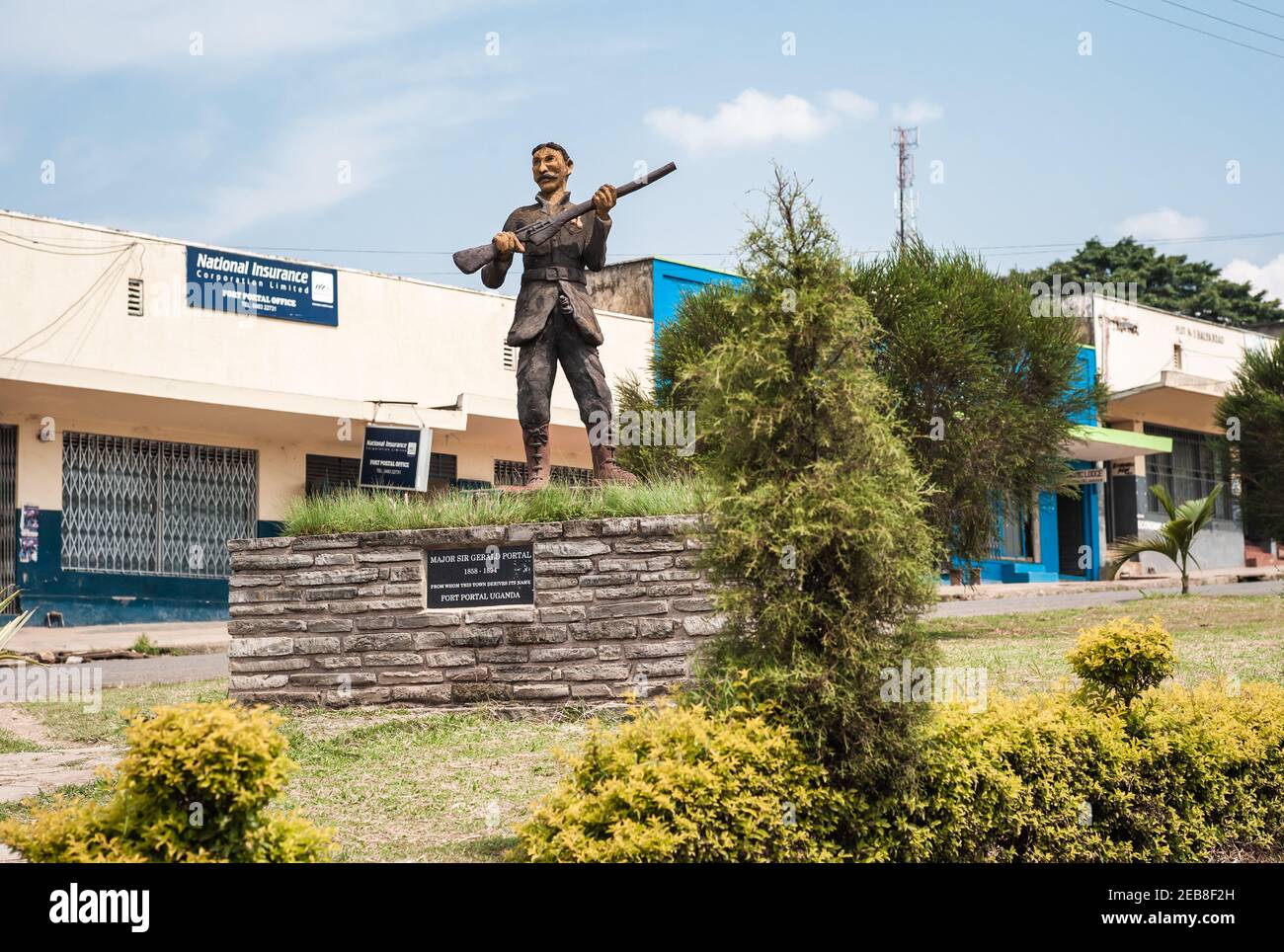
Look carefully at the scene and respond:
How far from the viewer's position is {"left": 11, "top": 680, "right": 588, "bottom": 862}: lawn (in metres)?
5.86

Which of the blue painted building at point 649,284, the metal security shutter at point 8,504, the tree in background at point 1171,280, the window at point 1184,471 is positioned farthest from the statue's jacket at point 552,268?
the tree in background at point 1171,280

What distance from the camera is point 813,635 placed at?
204 inches

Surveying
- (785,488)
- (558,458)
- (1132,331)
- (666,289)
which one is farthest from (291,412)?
(1132,331)

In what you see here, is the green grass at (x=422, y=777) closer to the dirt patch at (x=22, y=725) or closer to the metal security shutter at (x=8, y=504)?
the dirt patch at (x=22, y=725)

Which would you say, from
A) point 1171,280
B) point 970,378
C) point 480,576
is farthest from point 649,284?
point 1171,280

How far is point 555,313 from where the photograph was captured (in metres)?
9.65

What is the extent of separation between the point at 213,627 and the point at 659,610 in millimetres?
11601

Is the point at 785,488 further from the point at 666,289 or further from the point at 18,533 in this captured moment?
the point at 666,289

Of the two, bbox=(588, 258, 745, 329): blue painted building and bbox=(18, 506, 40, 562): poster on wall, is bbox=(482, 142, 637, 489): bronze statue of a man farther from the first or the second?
bbox=(588, 258, 745, 329): blue painted building

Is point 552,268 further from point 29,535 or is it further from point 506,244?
point 29,535

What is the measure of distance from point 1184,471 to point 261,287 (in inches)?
915

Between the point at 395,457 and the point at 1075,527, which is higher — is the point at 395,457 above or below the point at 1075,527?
above

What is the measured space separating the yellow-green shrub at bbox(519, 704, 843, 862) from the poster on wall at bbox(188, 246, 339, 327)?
15.3m
